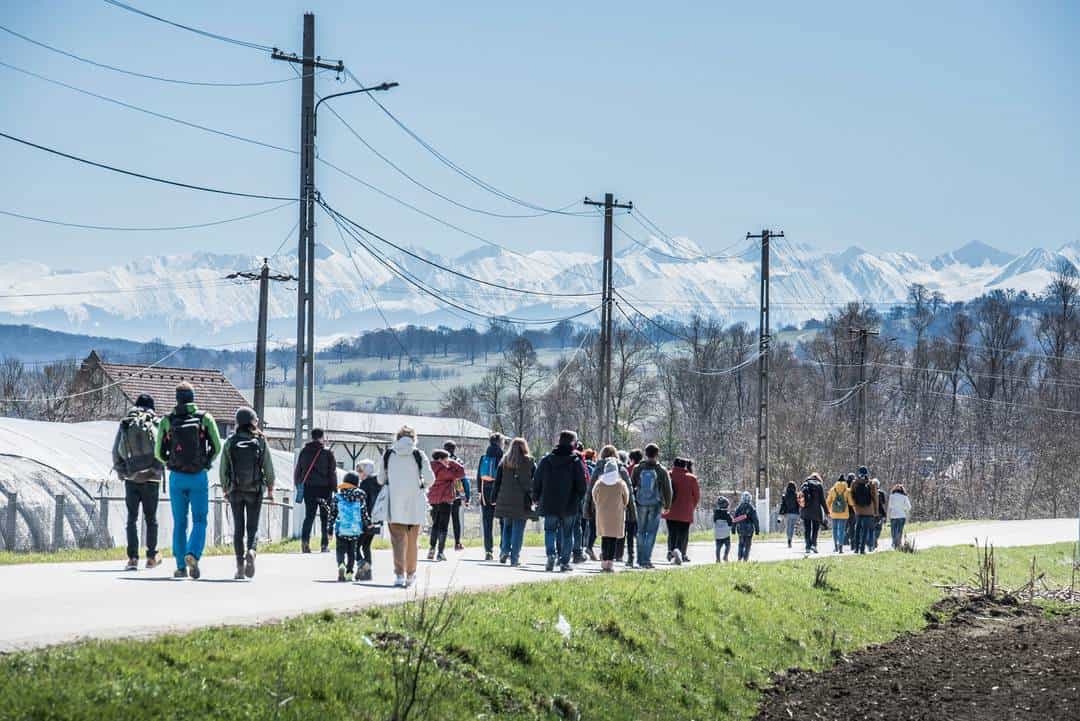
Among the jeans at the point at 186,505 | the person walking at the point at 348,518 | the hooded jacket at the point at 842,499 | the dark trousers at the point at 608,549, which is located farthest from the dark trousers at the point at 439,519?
the hooded jacket at the point at 842,499

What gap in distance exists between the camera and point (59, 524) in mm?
26812

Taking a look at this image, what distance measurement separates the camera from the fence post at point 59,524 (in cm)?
2673

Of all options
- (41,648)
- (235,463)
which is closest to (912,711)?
(235,463)

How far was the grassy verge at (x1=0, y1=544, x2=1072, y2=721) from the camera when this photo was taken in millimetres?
9594

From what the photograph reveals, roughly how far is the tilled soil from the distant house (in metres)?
64.3

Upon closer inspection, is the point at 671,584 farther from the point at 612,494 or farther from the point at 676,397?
the point at 676,397

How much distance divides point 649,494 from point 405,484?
6.19 metres

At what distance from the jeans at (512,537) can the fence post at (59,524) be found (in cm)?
873

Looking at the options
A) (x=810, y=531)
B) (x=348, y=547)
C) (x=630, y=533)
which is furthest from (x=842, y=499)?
(x=348, y=547)

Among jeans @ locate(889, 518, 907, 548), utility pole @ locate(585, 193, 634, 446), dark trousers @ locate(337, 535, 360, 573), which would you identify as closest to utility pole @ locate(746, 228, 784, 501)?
utility pole @ locate(585, 193, 634, 446)

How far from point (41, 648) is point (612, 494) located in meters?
11.6

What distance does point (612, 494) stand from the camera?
20.9m

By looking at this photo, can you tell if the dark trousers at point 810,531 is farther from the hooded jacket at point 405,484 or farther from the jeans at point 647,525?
the hooded jacket at point 405,484

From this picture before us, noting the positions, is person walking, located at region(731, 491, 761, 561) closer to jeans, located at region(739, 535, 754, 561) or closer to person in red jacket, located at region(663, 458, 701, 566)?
jeans, located at region(739, 535, 754, 561)
